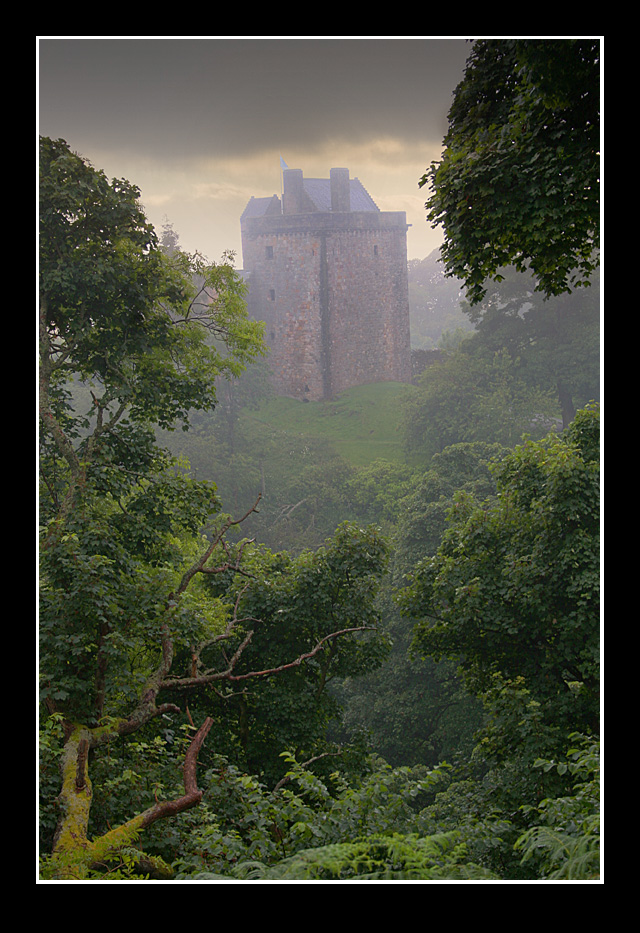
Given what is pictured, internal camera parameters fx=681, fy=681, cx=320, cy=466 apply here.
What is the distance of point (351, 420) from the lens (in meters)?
37.2

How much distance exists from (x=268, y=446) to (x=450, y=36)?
3017 cm

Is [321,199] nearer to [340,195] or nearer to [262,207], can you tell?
[340,195]

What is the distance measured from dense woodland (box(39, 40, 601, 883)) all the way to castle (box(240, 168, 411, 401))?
2677 centimetres

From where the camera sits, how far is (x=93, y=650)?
6.84 metres

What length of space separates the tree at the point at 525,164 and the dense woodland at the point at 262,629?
32 millimetres

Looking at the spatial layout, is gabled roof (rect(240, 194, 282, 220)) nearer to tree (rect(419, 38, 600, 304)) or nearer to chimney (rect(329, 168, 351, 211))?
chimney (rect(329, 168, 351, 211))

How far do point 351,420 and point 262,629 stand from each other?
27.8 m

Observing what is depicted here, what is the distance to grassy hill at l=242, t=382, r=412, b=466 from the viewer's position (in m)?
34.4

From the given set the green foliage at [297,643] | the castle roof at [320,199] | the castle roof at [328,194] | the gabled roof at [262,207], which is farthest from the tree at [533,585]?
the gabled roof at [262,207]

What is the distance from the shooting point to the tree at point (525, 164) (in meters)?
4.90

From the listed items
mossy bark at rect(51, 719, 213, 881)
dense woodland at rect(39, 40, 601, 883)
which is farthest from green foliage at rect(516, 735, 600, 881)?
mossy bark at rect(51, 719, 213, 881)

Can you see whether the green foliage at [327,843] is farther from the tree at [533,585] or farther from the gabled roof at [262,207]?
the gabled roof at [262,207]
